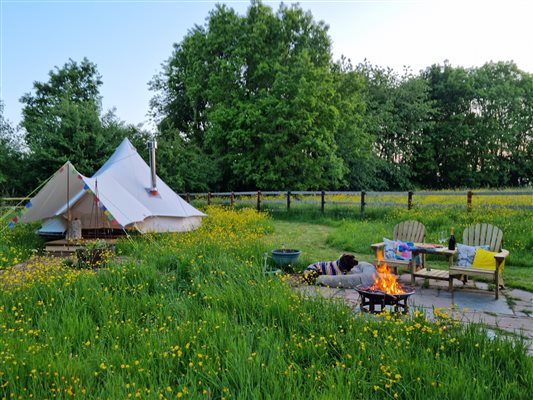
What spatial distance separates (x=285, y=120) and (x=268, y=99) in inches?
57.0

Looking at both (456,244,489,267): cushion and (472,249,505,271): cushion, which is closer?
(472,249,505,271): cushion

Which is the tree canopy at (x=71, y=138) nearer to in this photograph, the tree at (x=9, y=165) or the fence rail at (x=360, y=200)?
the tree at (x=9, y=165)

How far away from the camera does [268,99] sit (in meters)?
19.3

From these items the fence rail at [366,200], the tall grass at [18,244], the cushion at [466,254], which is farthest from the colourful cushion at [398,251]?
the tall grass at [18,244]

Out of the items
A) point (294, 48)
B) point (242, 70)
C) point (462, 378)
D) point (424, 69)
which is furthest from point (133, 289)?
point (424, 69)

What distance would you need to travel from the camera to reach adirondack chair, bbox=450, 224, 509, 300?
→ 5.56 m

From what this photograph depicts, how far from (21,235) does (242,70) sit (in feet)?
48.2

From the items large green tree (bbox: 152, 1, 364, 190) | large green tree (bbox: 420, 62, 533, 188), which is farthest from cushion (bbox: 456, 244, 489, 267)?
large green tree (bbox: 420, 62, 533, 188)

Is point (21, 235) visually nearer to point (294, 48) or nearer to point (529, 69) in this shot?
point (294, 48)

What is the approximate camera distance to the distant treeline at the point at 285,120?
61.3 feet

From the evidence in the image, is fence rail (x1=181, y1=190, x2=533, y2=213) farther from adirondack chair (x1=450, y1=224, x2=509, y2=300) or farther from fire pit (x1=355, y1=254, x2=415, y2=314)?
fire pit (x1=355, y1=254, x2=415, y2=314)

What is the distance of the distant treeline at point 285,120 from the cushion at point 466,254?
526 inches

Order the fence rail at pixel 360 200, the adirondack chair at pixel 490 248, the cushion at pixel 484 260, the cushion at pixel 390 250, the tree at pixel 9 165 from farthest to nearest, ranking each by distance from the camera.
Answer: the tree at pixel 9 165 < the fence rail at pixel 360 200 < the cushion at pixel 390 250 < the cushion at pixel 484 260 < the adirondack chair at pixel 490 248

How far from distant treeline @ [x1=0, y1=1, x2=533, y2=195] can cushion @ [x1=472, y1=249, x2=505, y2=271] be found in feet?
44.4
